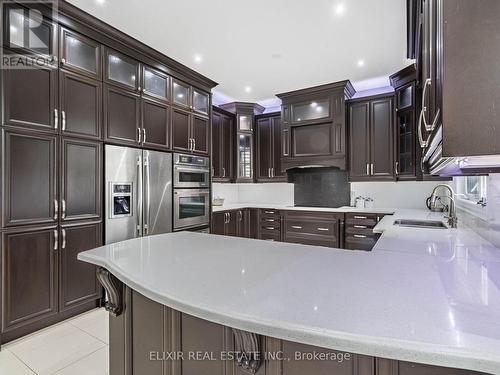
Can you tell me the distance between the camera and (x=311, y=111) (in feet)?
13.6

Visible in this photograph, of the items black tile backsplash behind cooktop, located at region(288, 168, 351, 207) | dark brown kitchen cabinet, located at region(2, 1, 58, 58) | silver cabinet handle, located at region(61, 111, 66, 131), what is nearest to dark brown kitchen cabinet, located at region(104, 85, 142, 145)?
silver cabinet handle, located at region(61, 111, 66, 131)

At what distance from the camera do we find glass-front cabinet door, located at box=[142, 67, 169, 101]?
296cm

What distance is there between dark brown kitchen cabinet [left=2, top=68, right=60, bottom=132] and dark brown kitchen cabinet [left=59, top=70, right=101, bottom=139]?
0.06 meters

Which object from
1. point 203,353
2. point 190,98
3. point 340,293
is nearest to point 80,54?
point 190,98

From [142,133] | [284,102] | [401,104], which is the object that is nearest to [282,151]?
[284,102]

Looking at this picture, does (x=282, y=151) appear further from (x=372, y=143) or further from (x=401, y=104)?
(x=401, y=104)

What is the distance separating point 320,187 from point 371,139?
45.1 inches

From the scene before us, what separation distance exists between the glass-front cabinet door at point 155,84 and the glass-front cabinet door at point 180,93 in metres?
0.12

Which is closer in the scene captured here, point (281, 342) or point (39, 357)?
point (281, 342)

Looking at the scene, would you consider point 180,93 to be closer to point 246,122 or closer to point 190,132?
point 190,132

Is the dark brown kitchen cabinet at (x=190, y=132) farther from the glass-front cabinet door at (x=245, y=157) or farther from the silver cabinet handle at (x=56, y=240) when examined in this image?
the silver cabinet handle at (x=56, y=240)

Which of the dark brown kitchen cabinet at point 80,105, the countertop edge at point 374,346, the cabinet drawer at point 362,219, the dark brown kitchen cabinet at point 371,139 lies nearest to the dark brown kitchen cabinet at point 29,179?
the dark brown kitchen cabinet at point 80,105

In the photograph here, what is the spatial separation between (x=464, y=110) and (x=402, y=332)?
1.83 feet

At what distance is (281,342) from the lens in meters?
0.76
